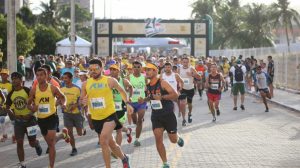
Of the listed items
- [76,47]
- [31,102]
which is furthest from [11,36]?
[76,47]

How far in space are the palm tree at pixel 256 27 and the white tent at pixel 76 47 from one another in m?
33.3

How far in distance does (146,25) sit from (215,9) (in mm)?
39431

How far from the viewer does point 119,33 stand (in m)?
49.6

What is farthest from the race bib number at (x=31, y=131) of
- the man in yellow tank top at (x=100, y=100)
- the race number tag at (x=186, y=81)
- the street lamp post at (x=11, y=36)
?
the street lamp post at (x=11, y=36)

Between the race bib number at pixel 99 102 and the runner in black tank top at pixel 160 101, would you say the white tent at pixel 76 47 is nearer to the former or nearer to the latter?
the runner in black tank top at pixel 160 101

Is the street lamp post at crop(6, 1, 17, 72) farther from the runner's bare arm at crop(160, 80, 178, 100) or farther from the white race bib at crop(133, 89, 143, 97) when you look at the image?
the runner's bare arm at crop(160, 80, 178, 100)

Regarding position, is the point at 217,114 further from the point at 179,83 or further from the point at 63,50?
A: the point at 63,50

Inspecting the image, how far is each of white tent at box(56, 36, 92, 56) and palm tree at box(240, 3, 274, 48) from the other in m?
33.3

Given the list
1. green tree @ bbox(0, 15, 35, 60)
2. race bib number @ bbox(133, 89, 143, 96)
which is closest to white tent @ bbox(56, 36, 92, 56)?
green tree @ bbox(0, 15, 35, 60)

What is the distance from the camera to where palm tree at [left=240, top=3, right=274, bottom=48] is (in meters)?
74.7

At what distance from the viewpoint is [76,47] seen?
45969 mm

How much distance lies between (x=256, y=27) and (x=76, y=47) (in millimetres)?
34770

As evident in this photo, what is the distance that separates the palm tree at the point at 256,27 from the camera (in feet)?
245

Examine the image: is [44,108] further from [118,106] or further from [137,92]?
[137,92]
